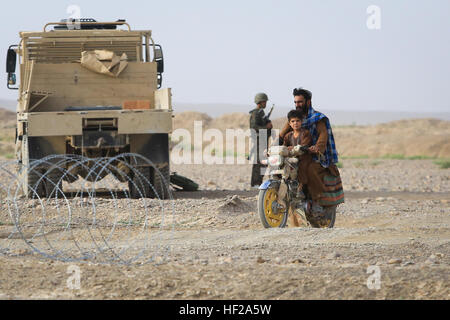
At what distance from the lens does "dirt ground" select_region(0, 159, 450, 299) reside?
5.26 m

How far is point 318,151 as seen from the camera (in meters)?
8.16

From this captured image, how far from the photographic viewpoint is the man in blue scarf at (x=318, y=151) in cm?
824

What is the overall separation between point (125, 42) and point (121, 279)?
8381 millimetres

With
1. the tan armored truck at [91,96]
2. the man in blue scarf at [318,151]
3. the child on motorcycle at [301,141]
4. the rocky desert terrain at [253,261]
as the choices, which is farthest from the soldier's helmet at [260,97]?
the child on motorcycle at [301,141]

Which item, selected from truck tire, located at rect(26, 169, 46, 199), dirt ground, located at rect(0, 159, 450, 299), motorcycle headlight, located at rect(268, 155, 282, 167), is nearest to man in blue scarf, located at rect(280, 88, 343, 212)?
motorcycle headlight, located at rect(268, 155, 282, 167)

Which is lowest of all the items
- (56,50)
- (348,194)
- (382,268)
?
(348,194)

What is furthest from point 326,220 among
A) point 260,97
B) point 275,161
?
point 260,97

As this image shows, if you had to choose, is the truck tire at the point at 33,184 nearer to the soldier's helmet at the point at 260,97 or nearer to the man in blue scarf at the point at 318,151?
the soldier's helmet at the point at 260,97

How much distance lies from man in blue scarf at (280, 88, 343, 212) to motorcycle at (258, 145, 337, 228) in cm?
11

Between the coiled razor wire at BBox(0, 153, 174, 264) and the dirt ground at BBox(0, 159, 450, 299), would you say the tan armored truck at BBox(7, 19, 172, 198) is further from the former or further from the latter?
the dirt ground at BBox(0, 159, 450, 299)

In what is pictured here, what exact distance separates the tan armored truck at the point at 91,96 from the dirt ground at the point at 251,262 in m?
1.61
